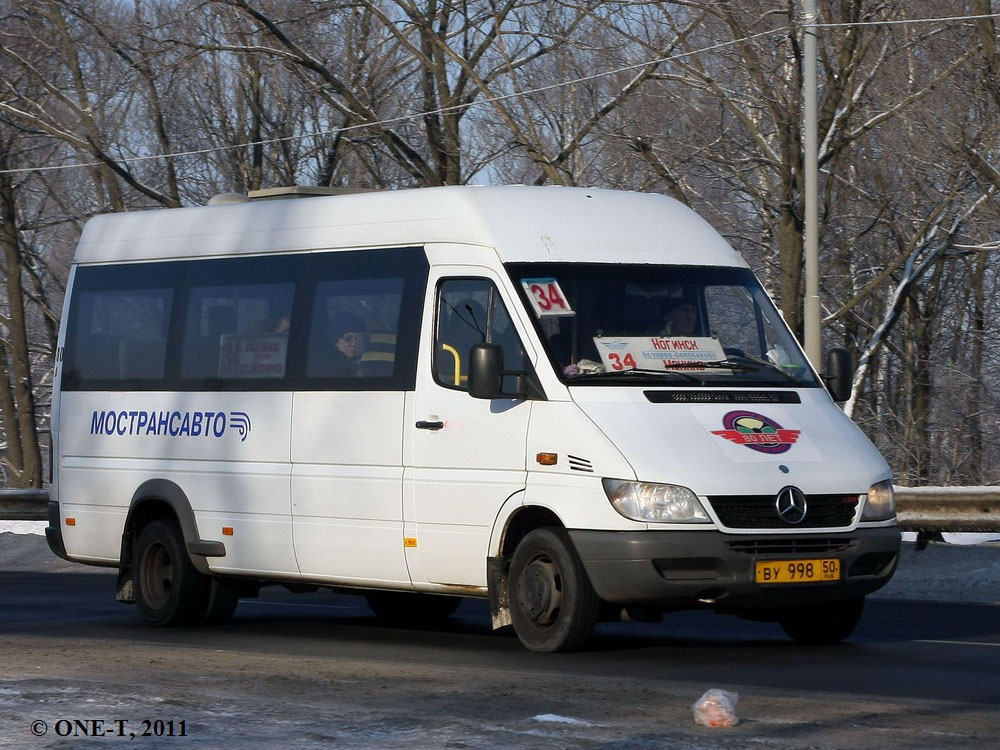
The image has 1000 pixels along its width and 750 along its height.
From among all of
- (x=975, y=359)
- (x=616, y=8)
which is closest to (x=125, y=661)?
(x=616, y=8)

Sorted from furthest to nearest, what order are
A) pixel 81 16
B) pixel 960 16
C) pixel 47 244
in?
1. pixel 47 244
2. pixel 81 16
3. pixel 960 16

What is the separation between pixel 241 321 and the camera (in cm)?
1221

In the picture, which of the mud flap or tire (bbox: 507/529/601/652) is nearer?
tire (bbox: 507/529/601/652)

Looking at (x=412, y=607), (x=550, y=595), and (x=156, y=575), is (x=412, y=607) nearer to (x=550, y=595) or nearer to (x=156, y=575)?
(x=156, y=575)

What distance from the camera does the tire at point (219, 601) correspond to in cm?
1238

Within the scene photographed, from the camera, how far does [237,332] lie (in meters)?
12.2

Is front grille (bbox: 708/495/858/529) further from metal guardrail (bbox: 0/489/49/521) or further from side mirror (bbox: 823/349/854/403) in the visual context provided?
metal guardrail (bbox: 0/489/49/521)

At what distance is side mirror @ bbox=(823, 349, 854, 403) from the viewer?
36.0 feet

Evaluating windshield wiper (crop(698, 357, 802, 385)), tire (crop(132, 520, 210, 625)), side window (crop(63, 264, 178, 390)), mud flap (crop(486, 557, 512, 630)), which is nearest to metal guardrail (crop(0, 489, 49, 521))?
side window (crop(63, 264, 178, 390))

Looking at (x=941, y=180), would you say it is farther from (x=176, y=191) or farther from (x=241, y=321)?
(x=241, y=321)

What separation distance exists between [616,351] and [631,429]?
0.66m

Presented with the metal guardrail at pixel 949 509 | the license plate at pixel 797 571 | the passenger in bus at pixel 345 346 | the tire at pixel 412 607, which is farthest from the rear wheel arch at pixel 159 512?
the metal guardrail at pixel 949 509

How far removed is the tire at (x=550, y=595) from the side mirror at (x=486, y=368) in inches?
32.3

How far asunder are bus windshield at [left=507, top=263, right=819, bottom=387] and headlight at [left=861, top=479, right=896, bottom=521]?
0.77m
